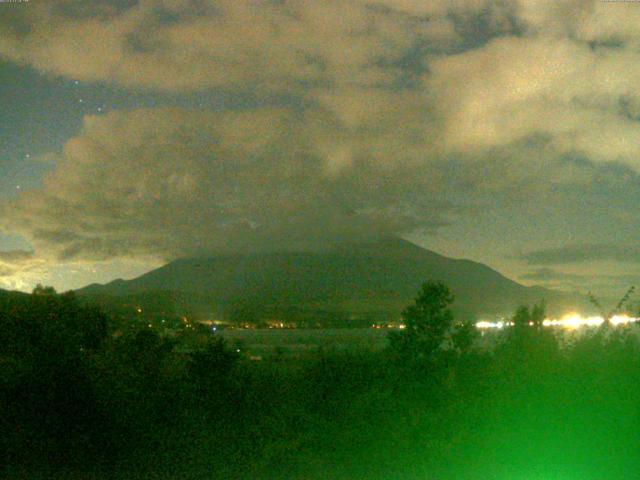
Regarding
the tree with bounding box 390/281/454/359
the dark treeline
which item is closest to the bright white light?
the dark treeline

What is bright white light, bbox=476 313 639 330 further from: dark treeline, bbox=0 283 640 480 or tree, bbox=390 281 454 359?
tree, bbox=390 281 454 359

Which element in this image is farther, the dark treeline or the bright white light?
the bright white light

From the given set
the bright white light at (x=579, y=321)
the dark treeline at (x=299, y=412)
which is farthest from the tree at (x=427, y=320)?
the dark treeline at (x=299, y=412)

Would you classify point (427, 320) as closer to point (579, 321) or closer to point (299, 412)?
point (579, 321)

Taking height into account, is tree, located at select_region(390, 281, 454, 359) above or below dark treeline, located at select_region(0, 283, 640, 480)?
above

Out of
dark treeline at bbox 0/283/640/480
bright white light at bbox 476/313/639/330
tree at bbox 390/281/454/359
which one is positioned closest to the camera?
dark treeline at bbox 0/283/640/480

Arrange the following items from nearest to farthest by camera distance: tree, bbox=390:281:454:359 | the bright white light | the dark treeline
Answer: the dark treeline < the bright white light < tree, bbox=390:281:454:359
